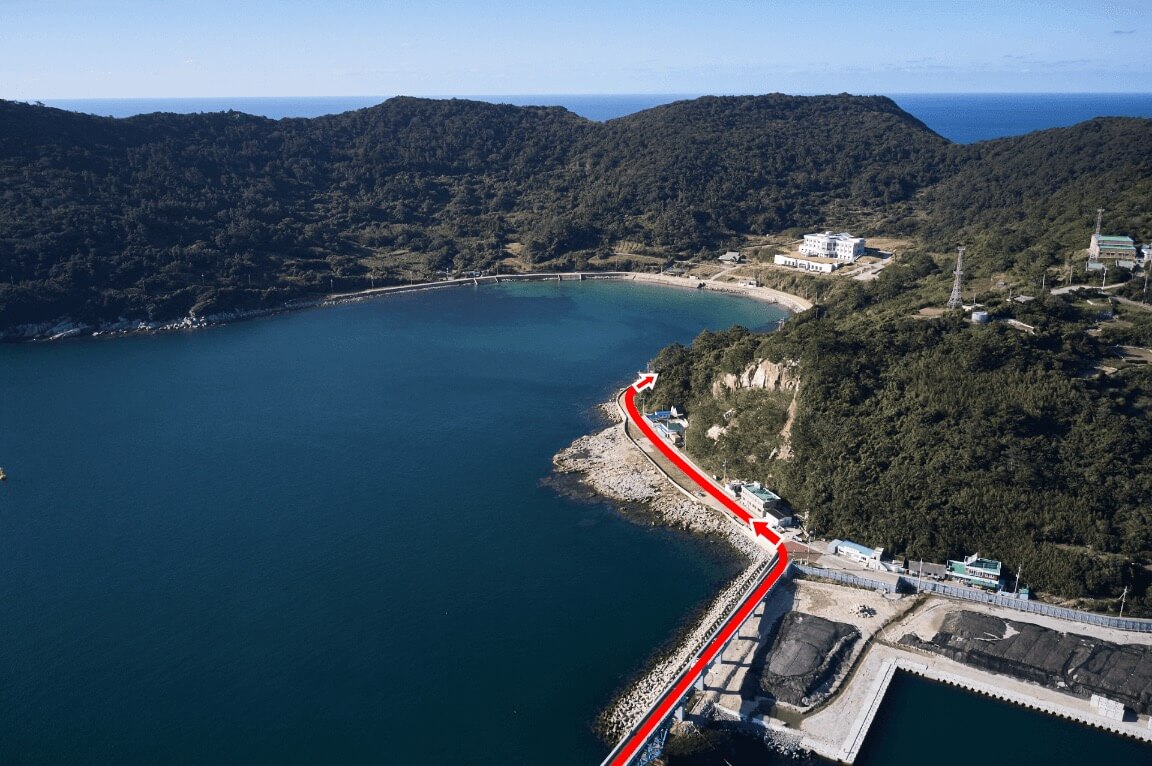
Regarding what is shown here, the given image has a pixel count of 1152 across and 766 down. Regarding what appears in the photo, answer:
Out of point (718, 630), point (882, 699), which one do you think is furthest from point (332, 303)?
point (882, 699)

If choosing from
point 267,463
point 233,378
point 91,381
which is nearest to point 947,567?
point 267,463

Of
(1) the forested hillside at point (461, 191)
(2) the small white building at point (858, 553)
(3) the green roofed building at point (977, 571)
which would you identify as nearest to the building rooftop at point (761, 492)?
(2) the small white building at point (858, 553)

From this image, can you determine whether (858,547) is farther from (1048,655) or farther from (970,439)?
(1048,655)

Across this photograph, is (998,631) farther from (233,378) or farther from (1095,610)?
(233,378)

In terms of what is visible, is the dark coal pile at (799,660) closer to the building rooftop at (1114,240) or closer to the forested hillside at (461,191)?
the building rooftop at (1114,240)

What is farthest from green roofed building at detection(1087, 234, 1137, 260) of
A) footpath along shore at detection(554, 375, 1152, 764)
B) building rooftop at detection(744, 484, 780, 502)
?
footpath along shore at detection(554, 375, 1152, 764)

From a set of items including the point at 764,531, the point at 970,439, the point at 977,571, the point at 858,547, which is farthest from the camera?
the point at 764,531

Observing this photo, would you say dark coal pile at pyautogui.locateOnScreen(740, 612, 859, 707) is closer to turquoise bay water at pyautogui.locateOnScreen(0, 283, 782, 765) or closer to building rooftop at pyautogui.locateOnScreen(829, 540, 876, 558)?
turquoise bay water at pyautogui.locateOnScreen(0, 283, 782, 765)
